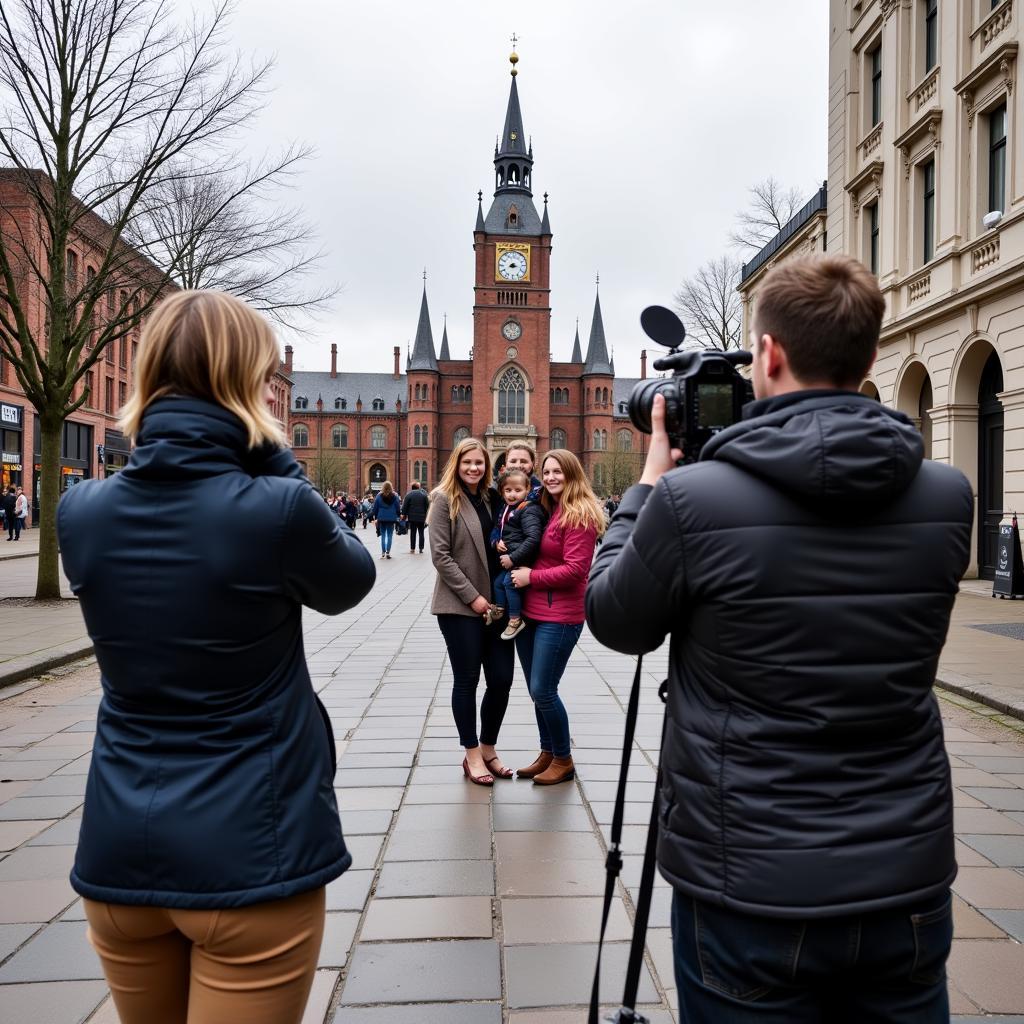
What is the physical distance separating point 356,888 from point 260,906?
2311 millimetres

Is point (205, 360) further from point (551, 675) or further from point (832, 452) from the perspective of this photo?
point (551, 675)

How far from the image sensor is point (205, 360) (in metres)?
1.78

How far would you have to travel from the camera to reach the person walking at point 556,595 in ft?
16.9

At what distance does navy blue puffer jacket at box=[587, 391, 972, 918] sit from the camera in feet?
4.99

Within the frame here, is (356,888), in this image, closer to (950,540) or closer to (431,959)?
(431,959)

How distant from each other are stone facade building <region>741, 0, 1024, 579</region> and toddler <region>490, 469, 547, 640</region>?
1257 centimetres

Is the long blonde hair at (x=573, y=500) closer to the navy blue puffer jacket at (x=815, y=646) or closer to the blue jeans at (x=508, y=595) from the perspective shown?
the blue jeans at (x=508, y=595)

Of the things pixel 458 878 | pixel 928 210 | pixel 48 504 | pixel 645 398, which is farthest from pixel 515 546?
pixel 928 210

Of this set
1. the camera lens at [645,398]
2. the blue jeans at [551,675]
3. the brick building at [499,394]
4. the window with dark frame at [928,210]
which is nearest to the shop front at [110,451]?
the brick building at [499,394]

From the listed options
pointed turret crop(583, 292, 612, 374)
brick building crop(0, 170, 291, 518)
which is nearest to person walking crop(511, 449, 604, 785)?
brick building crop(0, 170, 291, 518)

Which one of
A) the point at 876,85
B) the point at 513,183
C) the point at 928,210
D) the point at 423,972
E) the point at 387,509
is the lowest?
the point at 423,972

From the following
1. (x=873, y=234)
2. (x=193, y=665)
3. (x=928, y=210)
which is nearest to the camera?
(x=193, y=665)

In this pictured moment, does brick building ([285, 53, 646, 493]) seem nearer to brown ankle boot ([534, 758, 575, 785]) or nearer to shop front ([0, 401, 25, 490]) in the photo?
shop front ([0, 401, 25, 490])

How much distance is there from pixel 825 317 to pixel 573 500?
3735 millimetres
